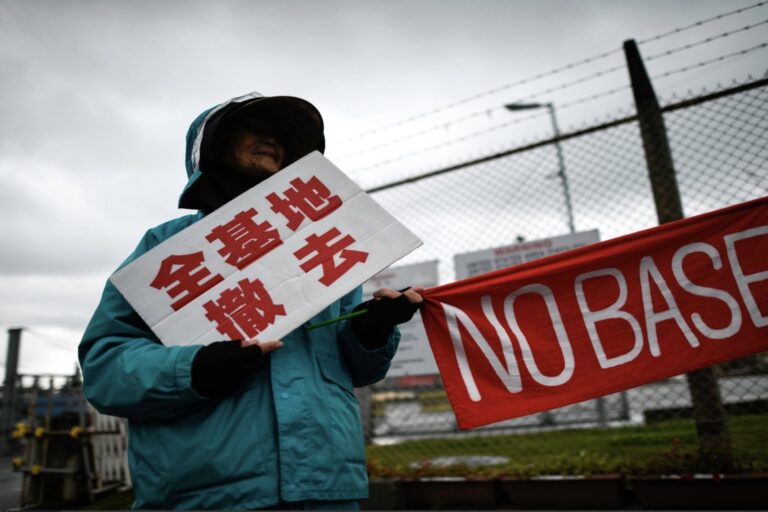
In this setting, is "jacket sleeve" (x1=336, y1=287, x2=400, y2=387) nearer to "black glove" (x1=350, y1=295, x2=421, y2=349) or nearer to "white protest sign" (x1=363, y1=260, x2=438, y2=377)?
"black glove" (x1=350, y1=295, x2=421, y2=349)

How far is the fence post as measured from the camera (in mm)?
3084

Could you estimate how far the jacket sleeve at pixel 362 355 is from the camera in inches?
63.5

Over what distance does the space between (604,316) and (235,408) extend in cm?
141

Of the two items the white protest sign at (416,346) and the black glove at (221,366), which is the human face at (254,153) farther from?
the white protest sign at (416,346)

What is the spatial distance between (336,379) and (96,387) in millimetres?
665

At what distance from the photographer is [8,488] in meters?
6.18

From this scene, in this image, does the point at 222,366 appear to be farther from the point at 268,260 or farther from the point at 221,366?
the point at 268,260

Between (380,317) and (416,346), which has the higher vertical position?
(416,346)

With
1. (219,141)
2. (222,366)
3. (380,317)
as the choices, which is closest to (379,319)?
(380,317)

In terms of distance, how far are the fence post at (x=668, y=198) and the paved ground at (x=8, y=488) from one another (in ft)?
20.1

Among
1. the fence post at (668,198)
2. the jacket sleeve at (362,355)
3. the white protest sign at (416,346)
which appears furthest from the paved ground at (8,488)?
the fence post at (668,198)

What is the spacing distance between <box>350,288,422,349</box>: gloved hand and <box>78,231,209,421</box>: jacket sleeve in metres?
0.52

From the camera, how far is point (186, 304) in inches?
57.7

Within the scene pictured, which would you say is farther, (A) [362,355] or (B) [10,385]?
(B) [10,385]
